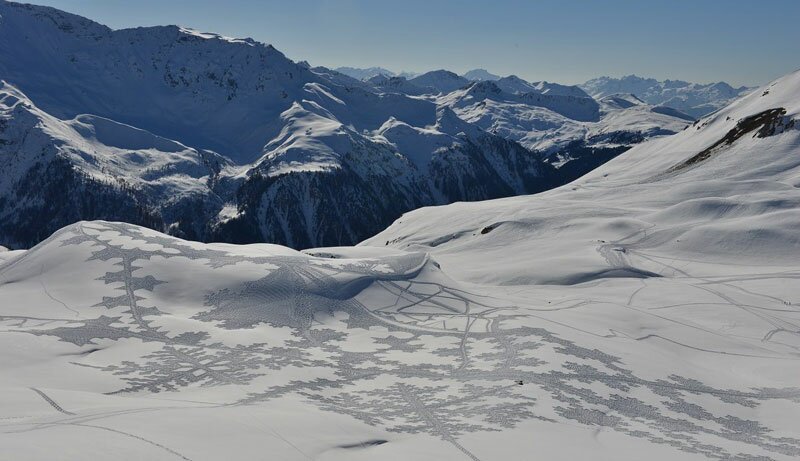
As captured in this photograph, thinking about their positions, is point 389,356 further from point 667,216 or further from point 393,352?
point 667,216

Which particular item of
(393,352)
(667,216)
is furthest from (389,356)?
(667,216)

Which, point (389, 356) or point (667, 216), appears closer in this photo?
point (389, 356)

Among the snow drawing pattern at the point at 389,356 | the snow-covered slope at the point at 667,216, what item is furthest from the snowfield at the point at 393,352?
Answer: the snow-covered slope at the point at 667,216

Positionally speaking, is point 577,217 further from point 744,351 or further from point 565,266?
point 744,351

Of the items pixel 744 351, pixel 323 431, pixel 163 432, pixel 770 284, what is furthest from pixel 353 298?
pixel 770 284

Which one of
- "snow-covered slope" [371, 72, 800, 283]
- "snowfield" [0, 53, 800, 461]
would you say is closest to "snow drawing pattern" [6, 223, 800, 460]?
"snowfield" [0, 53, 800, 461]

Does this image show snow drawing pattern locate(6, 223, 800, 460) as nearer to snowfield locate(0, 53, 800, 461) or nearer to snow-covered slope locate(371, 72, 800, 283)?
snowfield locate(0, 53, 800, 461)
